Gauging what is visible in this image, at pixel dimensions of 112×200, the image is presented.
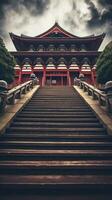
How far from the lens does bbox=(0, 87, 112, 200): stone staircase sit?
3.85 meters

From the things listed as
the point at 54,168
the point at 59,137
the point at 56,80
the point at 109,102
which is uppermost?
the point at 56,80

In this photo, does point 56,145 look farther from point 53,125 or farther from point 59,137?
point 53,125

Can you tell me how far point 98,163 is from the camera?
4.51m

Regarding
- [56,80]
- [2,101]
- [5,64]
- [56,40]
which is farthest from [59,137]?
[56,40]

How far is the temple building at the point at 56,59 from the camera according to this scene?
1091 inches

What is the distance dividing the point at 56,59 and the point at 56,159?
2473 cm

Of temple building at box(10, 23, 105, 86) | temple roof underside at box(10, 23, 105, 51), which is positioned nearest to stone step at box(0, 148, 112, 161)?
temple building at box(10, 23, 105, 86)

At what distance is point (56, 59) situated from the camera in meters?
28.6

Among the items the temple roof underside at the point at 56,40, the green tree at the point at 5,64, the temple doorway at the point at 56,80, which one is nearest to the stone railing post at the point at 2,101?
the green tree at the point at 5,64

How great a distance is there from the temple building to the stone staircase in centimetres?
2039

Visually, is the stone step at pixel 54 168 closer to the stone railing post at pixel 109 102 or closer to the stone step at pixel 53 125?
the stone step at pixel 53 125

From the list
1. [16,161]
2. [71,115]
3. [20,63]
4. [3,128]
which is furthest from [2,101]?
[20,63]

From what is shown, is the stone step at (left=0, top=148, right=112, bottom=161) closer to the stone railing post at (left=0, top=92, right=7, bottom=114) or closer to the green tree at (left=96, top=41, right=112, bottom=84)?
the stone railing post at (left=0, top=92, right=7, bottom=114)

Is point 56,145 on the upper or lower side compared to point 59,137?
lower
